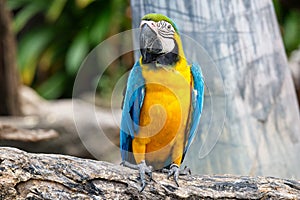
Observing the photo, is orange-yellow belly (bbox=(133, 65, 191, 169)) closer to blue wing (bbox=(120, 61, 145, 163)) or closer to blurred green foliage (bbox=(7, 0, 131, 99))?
blue wing (bbox=(120, 61, 145, 163))

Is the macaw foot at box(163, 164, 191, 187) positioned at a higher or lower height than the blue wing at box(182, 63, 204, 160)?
lower

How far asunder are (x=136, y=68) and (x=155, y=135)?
180mm

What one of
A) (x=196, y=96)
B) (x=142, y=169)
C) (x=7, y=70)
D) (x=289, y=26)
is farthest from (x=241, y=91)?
(x=289, y=26)

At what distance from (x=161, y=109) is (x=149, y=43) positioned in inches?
8.2

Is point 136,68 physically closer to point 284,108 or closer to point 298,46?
point 284,108

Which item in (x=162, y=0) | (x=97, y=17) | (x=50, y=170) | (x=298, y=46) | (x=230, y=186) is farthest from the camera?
(x=97, y=17)

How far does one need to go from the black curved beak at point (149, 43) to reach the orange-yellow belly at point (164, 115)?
6cm

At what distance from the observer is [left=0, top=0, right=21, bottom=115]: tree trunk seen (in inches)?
150

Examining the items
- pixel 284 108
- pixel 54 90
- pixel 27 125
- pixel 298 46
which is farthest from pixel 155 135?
pixel 54 90

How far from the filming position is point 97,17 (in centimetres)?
619

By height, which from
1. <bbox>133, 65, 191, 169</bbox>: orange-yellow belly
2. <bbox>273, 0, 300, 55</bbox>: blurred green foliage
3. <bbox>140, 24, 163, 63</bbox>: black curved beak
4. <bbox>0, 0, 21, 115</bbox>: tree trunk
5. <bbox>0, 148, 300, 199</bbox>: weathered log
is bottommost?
<bbox>0, 148, 300, 199</bbox>: weathered log

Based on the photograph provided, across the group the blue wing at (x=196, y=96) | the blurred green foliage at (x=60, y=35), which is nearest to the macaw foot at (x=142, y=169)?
the blue wing at (x=196, y=96)

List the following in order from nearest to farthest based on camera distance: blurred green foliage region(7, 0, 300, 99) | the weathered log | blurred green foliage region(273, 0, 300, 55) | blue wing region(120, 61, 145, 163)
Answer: the weathered log
blue wing region(120, 61, 145, 163)
blurred green foliage region(273, 0, 300, 55)
blurred green foliage region(7, 0, 300, 99)

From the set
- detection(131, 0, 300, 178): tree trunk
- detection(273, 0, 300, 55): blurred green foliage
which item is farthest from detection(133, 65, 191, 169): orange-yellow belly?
detection(273, 0, 300, 55): blurred green foliage
